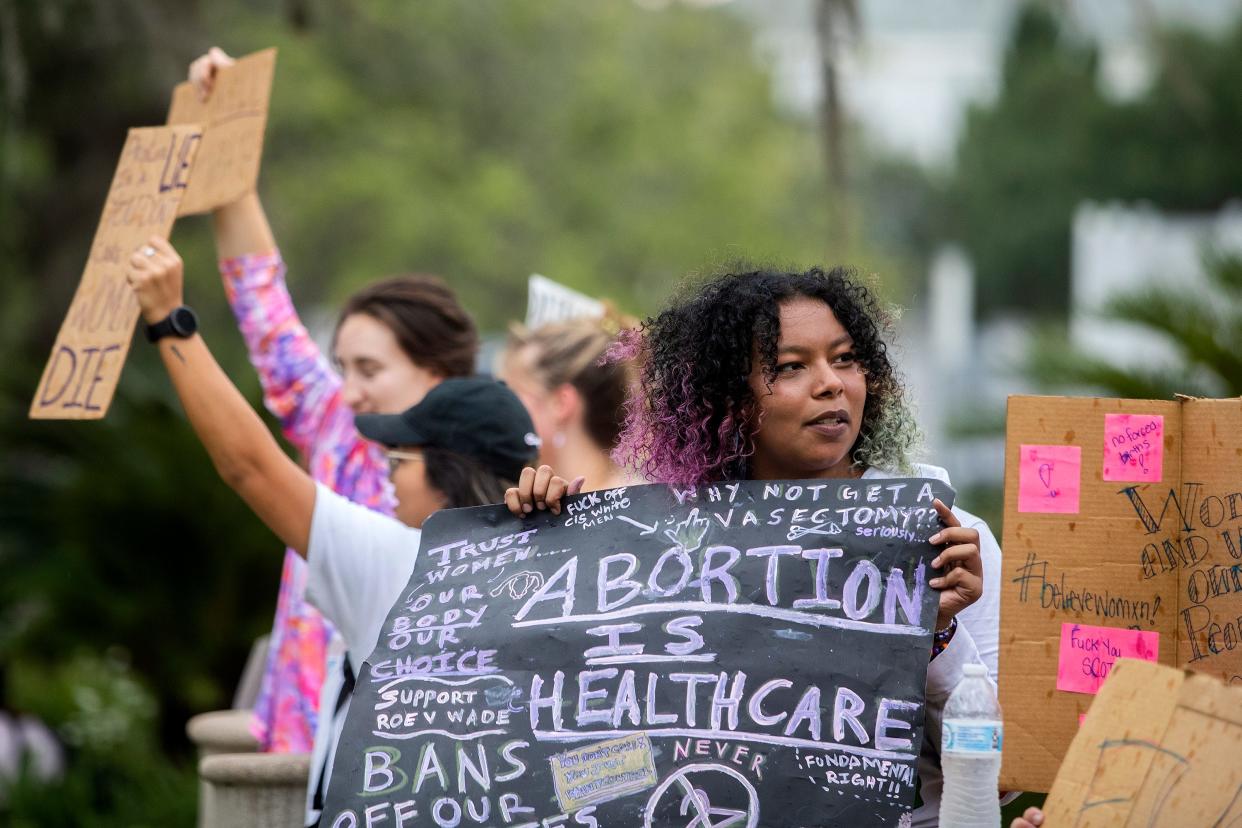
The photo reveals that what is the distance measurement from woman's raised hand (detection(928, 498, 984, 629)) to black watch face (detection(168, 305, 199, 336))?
1844 mm

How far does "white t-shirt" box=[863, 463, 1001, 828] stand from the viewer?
2.85 m

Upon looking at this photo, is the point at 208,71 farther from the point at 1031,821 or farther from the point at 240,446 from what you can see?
the point at 1031,821

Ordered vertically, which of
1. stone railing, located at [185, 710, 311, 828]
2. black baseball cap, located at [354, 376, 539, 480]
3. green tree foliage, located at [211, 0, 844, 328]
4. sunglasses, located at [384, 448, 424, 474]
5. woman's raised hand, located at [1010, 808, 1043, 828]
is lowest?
woman's raised hand, located at [1010, 808, 1043, 828]

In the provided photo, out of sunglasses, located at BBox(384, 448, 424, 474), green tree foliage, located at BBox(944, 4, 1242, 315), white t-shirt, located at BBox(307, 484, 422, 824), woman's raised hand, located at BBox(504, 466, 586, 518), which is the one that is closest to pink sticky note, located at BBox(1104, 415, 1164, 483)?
woman's raised hand, located at BBox(504, 466, 586, 518)

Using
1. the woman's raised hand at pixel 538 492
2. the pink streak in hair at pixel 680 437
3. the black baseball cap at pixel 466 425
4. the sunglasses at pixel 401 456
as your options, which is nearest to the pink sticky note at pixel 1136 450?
the pink streak in hair at pixel 680 437

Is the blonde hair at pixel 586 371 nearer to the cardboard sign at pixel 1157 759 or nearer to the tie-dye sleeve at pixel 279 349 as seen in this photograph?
the tie-dye sleeve at pixel 279 349

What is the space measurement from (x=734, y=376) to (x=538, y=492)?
18.3 inches

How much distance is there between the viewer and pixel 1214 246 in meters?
7.91

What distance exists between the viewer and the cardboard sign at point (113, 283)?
4016mm

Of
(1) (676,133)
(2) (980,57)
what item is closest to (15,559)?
(1) (676,133)

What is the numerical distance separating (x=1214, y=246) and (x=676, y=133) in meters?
→ 18.0

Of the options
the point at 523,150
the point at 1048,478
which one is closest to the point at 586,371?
the point at 1048,478

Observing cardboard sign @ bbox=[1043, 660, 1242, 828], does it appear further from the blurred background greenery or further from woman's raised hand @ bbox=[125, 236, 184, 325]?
woman's raised hand @ bbox=[125, 236, 184, 325]

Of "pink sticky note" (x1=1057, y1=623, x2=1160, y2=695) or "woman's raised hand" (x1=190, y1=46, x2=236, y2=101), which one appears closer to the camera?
"pink sticky note" (x1=1057, y1=623, x2=1160, y2=695)
